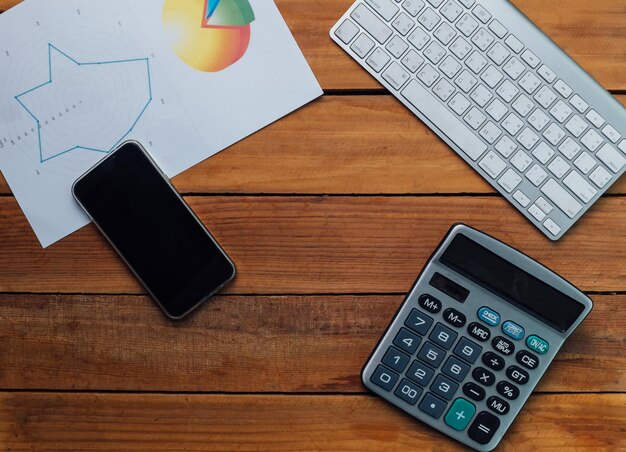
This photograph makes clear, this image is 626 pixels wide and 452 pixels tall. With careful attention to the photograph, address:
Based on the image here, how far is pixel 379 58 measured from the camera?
1.67 feet

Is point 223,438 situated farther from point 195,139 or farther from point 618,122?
point 618,122

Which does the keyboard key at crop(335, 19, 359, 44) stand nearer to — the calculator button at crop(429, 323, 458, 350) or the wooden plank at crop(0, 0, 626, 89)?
the wooden plank at crop(0, 0, 626, 89)

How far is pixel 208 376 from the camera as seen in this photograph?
51 cm

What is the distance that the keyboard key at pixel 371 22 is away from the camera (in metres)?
0.51

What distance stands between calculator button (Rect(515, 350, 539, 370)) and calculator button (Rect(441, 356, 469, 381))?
42 millimetres

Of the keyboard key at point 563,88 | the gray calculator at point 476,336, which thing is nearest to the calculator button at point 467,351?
the gray calculator at point 476,336

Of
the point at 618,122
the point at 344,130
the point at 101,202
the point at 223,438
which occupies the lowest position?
the point at 223,438

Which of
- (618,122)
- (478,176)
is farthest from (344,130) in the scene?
(618,122)

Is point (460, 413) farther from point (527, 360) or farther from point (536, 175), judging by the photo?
point (536, 175)

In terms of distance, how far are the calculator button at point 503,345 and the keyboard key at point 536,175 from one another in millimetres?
128

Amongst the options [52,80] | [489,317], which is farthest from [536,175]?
[52,80]

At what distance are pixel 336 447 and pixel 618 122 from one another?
0.35 metres

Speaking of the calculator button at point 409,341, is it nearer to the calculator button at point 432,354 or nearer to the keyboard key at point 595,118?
the calculator button at point 432,354

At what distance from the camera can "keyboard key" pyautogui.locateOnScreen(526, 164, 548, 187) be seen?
50 centimetres
